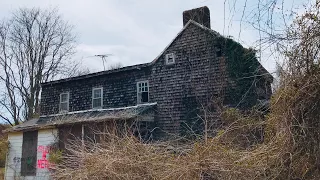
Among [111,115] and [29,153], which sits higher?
[111,115]

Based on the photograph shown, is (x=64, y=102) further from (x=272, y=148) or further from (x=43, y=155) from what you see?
(x=272, y=148)

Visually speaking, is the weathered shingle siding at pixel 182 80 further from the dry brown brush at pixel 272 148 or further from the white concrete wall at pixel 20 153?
the dry brown brush at pixel 272 148

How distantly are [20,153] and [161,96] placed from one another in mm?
→ 9014

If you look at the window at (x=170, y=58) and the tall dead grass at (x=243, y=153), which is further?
the window at (x=170, y=58)

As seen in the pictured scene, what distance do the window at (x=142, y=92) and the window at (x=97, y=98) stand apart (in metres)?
2.73

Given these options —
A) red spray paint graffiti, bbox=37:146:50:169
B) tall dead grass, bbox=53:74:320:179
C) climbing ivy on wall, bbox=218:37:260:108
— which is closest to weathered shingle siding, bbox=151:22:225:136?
climbing ivy on wall, bbox=218:37:260:108

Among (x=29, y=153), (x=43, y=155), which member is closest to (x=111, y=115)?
(x=43, y=155)

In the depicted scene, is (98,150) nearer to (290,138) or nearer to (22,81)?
(290,138)

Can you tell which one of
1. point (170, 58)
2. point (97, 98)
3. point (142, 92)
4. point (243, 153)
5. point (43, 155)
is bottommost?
point (43, 155)

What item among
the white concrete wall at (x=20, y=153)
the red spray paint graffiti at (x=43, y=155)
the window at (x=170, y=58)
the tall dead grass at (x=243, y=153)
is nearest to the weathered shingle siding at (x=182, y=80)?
the window at (x=170, y=58)

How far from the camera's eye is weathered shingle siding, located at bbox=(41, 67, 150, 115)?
18.2 m

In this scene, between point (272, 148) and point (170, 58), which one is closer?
point (272, 148)

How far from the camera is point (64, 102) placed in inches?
835

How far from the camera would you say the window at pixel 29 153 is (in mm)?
17922
